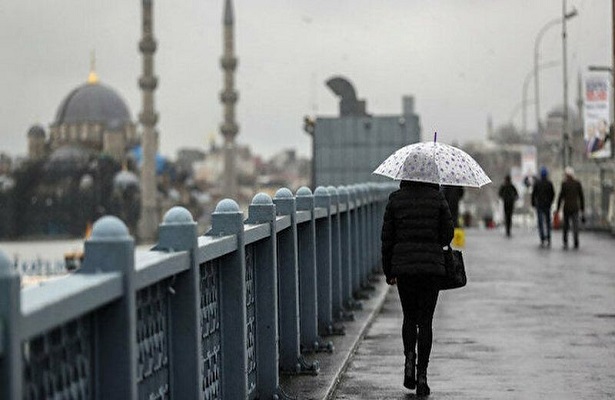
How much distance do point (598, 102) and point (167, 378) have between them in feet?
124

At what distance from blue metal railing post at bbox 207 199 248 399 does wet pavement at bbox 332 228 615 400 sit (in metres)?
2.02

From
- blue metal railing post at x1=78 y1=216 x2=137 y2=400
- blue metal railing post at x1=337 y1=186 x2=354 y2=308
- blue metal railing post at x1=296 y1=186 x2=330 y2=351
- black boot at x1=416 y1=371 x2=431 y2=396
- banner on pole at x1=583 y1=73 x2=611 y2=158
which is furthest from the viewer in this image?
banner on pole at x1=583 y1=73 x2=611 y2=158

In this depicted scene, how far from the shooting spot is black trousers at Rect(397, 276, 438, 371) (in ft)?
31.9

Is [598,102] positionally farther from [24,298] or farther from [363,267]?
[24,298]

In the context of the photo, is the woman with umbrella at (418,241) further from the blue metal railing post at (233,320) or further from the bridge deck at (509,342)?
the blue metal railing post at (233,320)

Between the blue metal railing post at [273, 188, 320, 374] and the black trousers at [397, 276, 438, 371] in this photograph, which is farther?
the blue metal railing post at [273, 188, 320, 374]

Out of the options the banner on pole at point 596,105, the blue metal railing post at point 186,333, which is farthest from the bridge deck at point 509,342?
the banner on pole at point 596,105

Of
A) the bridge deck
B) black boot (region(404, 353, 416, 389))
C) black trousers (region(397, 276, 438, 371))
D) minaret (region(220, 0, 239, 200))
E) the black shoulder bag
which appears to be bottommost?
the bridge deck

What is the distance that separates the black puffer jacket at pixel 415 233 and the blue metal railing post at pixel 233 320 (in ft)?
5.69

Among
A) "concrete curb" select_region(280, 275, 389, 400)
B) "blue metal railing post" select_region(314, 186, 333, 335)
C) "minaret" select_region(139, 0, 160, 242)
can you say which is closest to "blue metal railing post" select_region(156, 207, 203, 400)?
"concrete curb" select_region(280, 275, 389, 400)

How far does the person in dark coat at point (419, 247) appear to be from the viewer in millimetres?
9578

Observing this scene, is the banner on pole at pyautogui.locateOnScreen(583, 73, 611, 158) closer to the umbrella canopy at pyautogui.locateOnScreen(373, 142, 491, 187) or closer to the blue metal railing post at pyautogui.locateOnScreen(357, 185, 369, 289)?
the blue metal railing post at pyautogui.locateOnScreen(357, 185, 369, 289)

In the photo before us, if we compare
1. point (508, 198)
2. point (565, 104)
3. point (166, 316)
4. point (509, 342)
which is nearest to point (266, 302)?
point (166, 316)

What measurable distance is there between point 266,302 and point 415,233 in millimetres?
984
